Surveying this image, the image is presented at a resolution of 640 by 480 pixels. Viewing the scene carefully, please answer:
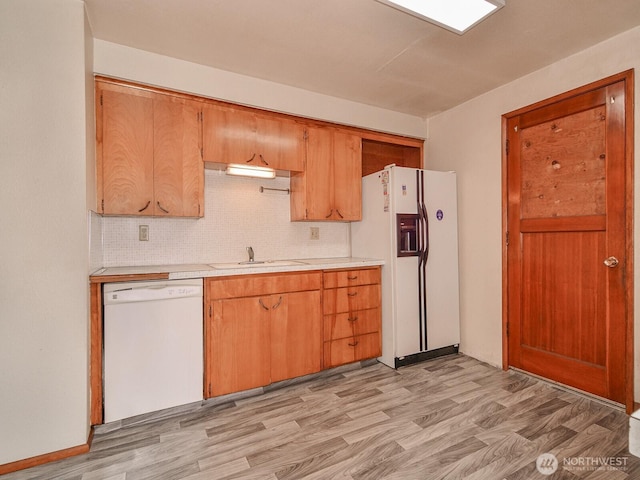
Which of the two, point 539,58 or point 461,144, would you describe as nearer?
point 539,58

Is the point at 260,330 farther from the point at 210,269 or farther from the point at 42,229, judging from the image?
the point at 42,229

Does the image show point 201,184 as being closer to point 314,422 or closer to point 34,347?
point 34,347

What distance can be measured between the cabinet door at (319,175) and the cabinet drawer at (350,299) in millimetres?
763

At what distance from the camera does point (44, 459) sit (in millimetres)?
1765

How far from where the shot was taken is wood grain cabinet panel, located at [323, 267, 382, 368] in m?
2.86

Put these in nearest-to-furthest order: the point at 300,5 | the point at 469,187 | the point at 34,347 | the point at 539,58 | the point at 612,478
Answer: the point at 612,478
the point at 34,347
the point at 300,5
the point at 539,58
the point at 469,187

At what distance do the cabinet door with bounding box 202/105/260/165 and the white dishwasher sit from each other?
1.08 metres

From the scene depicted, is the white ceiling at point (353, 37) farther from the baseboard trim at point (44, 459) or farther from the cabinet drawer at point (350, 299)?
the baseboard trim at point (44, 459)

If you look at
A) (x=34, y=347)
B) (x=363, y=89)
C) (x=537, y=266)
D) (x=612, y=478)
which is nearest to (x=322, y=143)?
(x=363, y=89)

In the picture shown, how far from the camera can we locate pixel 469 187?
3.26 metres

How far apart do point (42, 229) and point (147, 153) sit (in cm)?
90

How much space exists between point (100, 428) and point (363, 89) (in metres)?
3.39

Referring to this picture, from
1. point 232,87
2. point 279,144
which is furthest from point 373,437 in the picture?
point 232,87

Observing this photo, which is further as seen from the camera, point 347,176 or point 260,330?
point 347,176
